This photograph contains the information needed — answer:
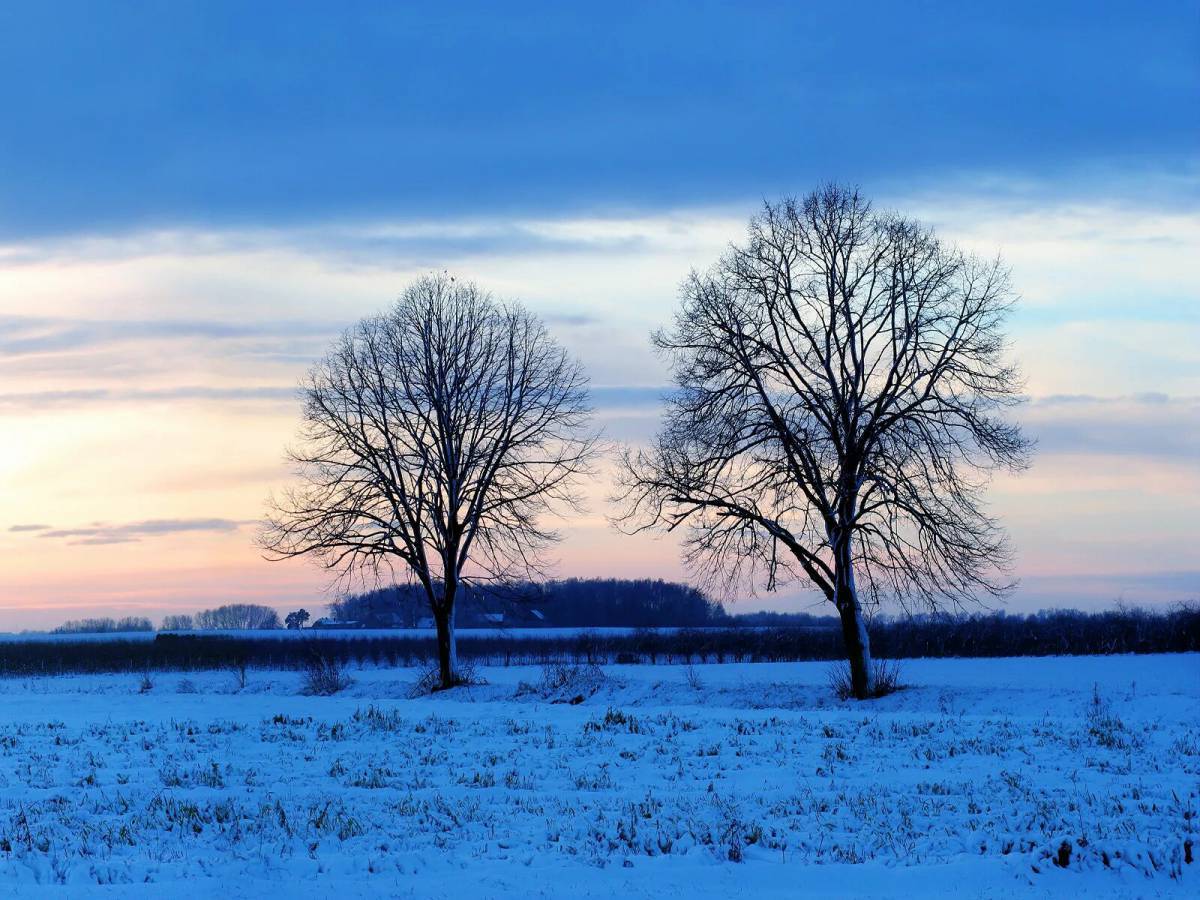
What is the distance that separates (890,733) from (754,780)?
5.70m

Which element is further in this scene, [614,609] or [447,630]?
[614,609]

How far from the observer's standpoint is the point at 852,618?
28203 mm

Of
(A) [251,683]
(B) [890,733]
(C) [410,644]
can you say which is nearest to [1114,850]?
(B) [890,733]

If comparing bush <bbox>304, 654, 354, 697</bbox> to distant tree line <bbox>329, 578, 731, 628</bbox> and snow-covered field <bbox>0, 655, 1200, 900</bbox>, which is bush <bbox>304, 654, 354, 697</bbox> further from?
distant tree line <bbox>329, 578, 731, 628</bbox>

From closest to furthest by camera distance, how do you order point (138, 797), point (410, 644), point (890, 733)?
point (138, 797), point (890, 733), point (410, 644)

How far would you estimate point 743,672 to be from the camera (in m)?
40.7

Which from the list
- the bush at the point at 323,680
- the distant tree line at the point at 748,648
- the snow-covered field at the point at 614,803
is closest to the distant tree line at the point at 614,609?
the distant tree line at the point at 748,648

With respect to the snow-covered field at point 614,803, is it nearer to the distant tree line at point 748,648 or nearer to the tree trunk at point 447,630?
the tree trunk at point 447,630

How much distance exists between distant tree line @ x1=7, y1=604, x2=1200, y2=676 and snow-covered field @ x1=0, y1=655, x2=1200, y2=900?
3085cm

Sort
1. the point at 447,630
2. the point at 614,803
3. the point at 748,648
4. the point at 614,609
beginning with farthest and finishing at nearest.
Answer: the point at 614,609
the point at 748,648
the point at 447,630
the point at 614,803

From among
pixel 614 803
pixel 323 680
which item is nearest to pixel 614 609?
pixel 323 680

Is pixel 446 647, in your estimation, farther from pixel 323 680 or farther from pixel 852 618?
pixel 852 618

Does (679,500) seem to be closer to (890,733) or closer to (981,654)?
(890,733)

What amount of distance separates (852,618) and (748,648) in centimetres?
3109
